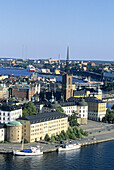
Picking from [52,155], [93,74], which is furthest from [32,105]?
[93,74]

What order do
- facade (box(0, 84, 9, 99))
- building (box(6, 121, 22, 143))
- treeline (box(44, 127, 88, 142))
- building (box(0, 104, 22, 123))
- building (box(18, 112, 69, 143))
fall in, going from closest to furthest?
building (box(6, 121, 22, 143))
building (box(18, 112, 69, 143))
treeline (box(44, 127, 88, 142))
building (box(0, 104, 22, 123))
facade (box(0, 84, 9, 99))

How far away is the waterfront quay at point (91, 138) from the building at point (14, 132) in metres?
0.90

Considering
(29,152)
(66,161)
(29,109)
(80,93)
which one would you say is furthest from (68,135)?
(80,93)

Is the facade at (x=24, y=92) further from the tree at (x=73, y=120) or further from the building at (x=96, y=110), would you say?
the tree at (x=73, y=120)

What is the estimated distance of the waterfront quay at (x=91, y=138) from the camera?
33.9m

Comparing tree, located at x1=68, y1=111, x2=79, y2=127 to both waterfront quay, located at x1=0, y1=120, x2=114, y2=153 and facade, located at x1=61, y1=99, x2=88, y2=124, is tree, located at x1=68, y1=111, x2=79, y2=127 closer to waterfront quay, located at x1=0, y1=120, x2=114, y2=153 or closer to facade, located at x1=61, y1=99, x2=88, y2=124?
waterfront quay, located at x1=0, y1=120, x2=114, y2=153

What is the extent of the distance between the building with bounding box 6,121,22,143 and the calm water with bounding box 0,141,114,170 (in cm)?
310

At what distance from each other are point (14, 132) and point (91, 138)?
775cm

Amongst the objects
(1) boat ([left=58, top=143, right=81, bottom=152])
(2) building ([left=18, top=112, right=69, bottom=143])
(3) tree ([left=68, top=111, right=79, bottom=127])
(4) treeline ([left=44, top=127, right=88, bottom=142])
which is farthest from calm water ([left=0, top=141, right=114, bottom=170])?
(3) tree ([left=68, top=111, right=79, bottom=127])

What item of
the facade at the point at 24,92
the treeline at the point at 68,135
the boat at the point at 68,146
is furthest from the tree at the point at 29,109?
the facade at the point at 24,92

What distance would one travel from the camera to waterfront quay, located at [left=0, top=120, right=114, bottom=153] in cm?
3387

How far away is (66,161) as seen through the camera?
31250 mm

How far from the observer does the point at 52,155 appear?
3288 centimetres

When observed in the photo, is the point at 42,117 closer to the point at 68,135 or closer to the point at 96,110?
the point at 68,135
